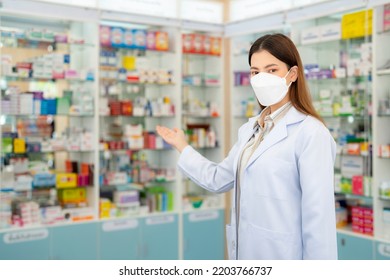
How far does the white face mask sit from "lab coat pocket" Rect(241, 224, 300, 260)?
2.17 ft

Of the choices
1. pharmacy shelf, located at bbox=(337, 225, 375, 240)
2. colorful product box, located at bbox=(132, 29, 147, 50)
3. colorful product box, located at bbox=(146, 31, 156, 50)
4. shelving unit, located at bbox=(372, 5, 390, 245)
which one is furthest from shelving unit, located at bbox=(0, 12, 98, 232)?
shelving unit, located at bbox=(372, 5, 390, 245)

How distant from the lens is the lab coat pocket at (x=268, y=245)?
260 cm

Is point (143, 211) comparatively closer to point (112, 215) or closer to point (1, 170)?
point (112, 215)

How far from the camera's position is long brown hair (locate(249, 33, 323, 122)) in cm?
265

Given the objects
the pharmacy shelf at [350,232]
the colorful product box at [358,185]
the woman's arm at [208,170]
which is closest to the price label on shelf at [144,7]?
the colorful product box at [358,185]

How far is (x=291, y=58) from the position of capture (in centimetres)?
268

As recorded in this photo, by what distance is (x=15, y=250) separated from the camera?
5.27 m

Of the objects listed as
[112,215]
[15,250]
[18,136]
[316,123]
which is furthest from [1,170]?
[316,123]

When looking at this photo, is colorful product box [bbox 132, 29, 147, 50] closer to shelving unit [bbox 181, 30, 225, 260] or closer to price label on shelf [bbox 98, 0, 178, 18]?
price label on shelf [bbox 98, 0, 178, 18]

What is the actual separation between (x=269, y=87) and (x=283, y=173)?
1.46ft

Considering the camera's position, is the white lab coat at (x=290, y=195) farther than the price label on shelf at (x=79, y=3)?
No

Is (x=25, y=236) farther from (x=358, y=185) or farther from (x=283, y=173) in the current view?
(x=283, y=173)

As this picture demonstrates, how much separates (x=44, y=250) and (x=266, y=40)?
374 centimetres

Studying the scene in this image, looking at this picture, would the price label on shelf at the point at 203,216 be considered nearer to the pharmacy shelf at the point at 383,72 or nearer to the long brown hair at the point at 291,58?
the pharmacy shelf at the point at 383,72
